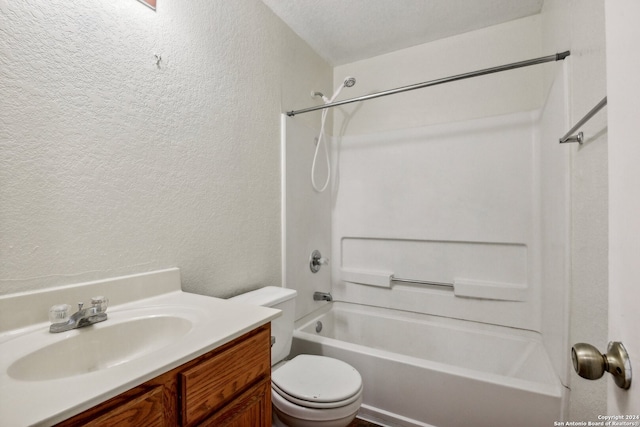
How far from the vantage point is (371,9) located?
Result: 177 centimetres

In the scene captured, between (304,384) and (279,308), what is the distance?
14.0 inches

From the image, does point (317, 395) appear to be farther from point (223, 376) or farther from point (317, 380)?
point (223, 376)

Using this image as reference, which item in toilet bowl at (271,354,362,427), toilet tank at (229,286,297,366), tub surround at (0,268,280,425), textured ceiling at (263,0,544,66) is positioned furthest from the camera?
textured ceiling at (263,0,544,66)

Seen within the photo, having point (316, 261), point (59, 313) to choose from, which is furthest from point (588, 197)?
point (59, 313)

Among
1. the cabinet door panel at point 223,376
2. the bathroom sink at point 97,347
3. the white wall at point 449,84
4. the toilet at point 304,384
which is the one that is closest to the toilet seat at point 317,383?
the toilet at point 304,384

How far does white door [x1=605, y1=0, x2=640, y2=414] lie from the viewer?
0.37 meters

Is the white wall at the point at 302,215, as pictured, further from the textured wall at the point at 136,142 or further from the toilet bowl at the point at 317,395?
the toilet bowl at the point at 317,395

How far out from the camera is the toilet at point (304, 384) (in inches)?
45.3

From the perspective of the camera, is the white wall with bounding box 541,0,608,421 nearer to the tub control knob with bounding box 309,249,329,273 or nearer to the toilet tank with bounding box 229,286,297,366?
the toilet tank with bounding box 229,286,297,366

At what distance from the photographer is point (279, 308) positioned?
143 centimetres

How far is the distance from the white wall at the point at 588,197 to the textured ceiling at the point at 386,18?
0.66 meters

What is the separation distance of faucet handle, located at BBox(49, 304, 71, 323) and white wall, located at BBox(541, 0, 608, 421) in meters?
1.55

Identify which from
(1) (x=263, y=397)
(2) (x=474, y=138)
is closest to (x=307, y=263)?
(1) (x=263, y=397)

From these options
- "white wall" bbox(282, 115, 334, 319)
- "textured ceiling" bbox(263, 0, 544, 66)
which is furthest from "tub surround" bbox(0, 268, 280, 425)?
"textured ceiling" bbox(263, 0, 544, 66)
